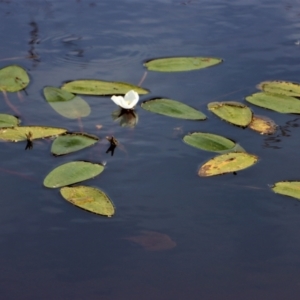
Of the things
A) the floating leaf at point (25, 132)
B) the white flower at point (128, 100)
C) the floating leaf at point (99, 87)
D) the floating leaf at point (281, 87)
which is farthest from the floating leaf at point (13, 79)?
the floating leaf at point (281, 87)

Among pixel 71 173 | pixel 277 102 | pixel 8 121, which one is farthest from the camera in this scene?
pixel 277 102

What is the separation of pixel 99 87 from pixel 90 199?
0.79 m

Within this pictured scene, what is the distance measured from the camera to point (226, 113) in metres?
2.47

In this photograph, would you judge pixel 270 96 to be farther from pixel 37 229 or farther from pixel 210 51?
pixel 37 229

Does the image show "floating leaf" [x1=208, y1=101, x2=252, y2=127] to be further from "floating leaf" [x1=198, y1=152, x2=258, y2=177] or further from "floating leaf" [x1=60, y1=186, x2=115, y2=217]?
"floating leaf" [x1=60, y1=186, x2=115, y2=217]

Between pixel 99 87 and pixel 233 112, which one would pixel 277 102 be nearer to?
pixel 233 112

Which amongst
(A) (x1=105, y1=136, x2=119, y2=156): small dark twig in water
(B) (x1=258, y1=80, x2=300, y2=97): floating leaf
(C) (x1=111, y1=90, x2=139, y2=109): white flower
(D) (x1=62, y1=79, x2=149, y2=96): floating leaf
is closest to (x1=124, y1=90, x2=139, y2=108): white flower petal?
(C) (x1=111, y1=90, x2=139, y2=109): white flower

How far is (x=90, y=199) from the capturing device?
76.7 inches

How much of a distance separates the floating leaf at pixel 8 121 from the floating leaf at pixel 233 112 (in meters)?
0.83

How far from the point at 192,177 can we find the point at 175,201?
0.16 m

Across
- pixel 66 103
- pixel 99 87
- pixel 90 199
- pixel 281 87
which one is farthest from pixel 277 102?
pixel 90 199

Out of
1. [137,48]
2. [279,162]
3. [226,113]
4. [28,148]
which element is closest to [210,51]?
[137,48]

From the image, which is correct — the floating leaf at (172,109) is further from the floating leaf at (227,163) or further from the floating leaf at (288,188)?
the floating leaf at (288,188)

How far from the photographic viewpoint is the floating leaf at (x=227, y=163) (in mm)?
2112
